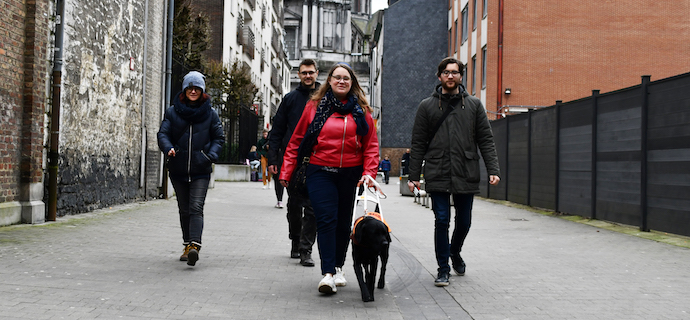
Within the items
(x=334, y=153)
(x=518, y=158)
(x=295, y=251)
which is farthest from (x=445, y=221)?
(x=518, y=158)

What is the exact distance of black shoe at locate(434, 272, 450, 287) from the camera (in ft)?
19.5

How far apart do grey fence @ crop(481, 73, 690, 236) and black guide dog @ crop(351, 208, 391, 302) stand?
5160 millimetres

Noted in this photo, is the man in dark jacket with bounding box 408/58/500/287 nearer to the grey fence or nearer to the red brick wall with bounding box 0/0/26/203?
the grey fence

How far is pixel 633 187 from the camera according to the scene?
1014 cm

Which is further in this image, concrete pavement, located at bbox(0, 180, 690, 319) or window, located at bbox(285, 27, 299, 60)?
window, located at bbox(285, 27, 299, 60)

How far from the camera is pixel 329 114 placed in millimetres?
5535

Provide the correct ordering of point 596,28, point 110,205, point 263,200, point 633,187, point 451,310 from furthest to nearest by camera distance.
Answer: point 596,28 < point 263,200 < point 110,205 < point 633,187 < point 451,310

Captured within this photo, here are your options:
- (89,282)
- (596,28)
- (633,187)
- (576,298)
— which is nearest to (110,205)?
(89,282)

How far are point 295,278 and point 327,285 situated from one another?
3.20 ft

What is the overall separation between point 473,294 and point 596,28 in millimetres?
27799

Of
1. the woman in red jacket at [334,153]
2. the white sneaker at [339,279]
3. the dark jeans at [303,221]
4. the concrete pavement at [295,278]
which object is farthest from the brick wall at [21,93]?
the white sneaker at [339,279]

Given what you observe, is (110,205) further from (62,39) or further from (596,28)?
(596,28)

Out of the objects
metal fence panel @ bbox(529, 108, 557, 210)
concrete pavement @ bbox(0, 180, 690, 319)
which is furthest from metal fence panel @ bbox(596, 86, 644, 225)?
metal fence panel @ bbox(529, 108, 557, 210)

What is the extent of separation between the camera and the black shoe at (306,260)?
6.98 metres
